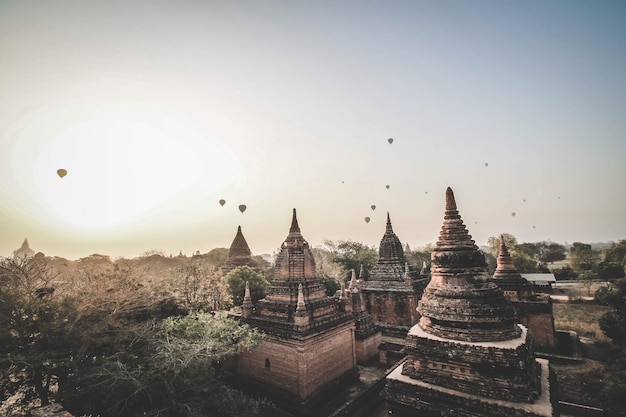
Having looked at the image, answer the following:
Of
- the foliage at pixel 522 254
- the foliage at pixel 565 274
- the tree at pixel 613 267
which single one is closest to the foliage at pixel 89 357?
the foliage at pixel 522 254

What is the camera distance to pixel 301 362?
13.9 metres

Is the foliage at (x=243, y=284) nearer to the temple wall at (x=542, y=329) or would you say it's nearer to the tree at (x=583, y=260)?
the temple wall at (x=542, y=329)

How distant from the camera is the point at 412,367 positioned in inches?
337

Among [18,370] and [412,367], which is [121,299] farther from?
[412,367]

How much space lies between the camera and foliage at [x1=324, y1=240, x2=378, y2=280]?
152 feet

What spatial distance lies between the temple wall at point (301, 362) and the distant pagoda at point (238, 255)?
23747 mm

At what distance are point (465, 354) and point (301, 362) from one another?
8.11m

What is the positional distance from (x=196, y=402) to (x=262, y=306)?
640 cm

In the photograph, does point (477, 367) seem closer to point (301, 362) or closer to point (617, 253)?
point (301, 362)

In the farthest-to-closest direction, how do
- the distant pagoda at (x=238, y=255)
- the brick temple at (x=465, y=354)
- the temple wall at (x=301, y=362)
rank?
the distant pagoda at (x=238, y=255), the temple wall at (x=301, y=362), the brick temple at (x=465, y=354)

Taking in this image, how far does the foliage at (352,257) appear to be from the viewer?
46406mm

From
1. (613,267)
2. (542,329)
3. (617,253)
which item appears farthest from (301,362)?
(617,253)

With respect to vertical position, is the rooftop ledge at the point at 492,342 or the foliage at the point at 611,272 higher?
the rooftop ledge at the point at 492,342

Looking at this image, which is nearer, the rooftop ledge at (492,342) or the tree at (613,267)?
the rooftop ledge at (492,342)
